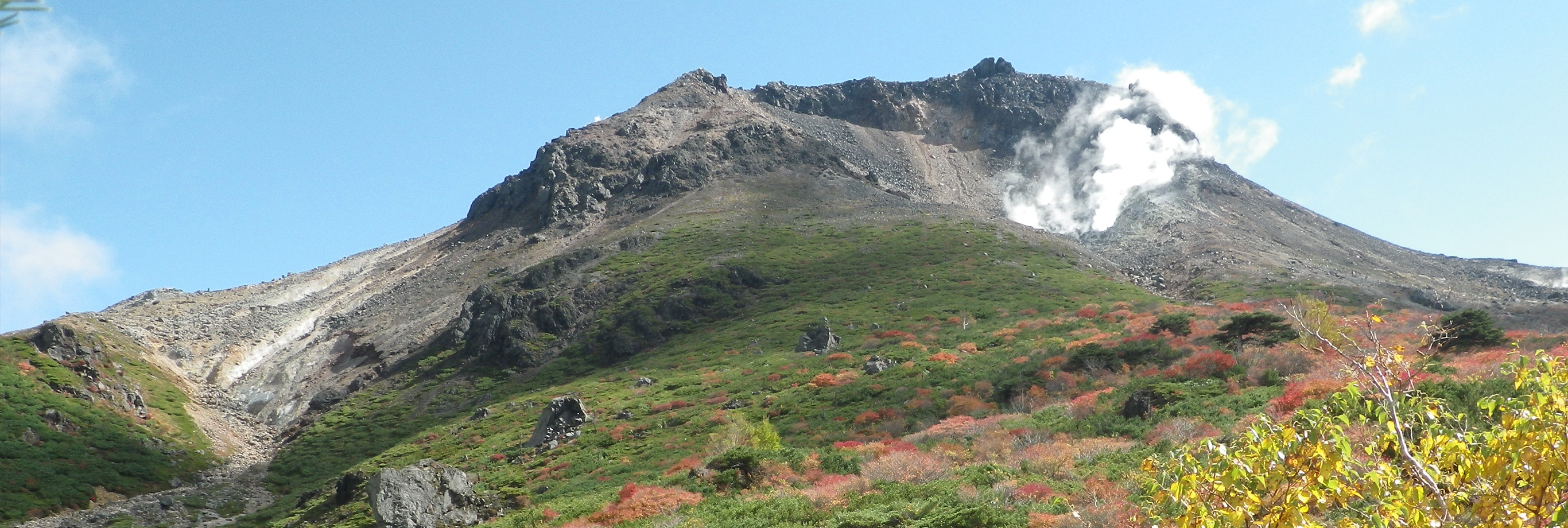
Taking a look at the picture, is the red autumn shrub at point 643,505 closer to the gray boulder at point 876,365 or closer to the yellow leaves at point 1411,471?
the yellow leaves at point 1411,471

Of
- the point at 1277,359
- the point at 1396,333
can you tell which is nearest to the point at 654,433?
the point at 1277,359

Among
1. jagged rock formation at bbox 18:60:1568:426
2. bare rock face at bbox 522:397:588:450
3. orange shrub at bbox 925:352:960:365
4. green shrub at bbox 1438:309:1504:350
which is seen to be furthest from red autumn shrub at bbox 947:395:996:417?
jagged rock formation at bbox 18:60:1568:426

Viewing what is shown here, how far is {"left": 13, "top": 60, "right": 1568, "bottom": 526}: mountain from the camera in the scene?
70250mm

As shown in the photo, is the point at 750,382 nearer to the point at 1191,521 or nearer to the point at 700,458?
the point at 700,458

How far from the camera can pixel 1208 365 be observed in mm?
33438

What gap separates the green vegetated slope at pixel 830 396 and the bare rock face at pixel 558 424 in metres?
1.02

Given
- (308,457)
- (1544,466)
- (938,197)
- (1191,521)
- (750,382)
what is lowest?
(308,457)

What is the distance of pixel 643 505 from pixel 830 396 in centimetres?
2096

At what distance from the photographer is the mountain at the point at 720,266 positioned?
230ft

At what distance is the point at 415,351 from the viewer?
77.9 metres

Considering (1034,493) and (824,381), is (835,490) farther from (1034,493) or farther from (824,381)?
(824,381)

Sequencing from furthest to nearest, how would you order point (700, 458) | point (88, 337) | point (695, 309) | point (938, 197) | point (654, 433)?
point (938, 197), point (695, 309), point (88, 337), point (654, 433), point (700, 458)

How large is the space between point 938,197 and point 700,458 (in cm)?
10854

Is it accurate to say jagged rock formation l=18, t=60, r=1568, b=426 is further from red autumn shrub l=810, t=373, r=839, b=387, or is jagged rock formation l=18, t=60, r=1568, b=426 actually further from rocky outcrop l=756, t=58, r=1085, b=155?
red autumn shrub l=810, t=373, r=839, b=387
